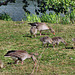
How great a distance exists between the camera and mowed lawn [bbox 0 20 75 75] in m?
7.32

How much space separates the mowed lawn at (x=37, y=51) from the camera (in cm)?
732

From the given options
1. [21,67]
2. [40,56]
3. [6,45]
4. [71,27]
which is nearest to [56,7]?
[71,27]

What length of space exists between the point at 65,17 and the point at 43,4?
2.40 meters

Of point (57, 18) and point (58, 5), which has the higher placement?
point (58, 5)

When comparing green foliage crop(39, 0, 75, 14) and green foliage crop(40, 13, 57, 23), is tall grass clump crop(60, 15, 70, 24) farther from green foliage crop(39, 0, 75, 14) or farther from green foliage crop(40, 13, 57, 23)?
green foliage crop(39, 0, 75, 14)

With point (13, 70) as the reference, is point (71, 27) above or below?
below

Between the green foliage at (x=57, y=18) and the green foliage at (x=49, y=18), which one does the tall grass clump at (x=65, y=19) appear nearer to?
the green foliage at (x=57, y=18)

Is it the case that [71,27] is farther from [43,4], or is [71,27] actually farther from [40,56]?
[40,56]

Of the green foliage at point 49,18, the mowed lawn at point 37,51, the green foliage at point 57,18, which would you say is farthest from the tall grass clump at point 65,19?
the mowed lawn at point 37,51

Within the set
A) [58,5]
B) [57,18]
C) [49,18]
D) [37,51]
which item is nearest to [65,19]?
[57,18]

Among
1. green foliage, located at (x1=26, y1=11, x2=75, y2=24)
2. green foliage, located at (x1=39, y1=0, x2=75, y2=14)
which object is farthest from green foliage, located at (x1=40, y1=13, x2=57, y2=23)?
green foliage, located at (x1=39, y1=0, x2=75, y2=14)

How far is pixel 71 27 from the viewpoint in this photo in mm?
15984

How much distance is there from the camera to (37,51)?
386 inches

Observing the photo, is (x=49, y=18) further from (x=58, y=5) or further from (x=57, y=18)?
(x=58, y=5)
